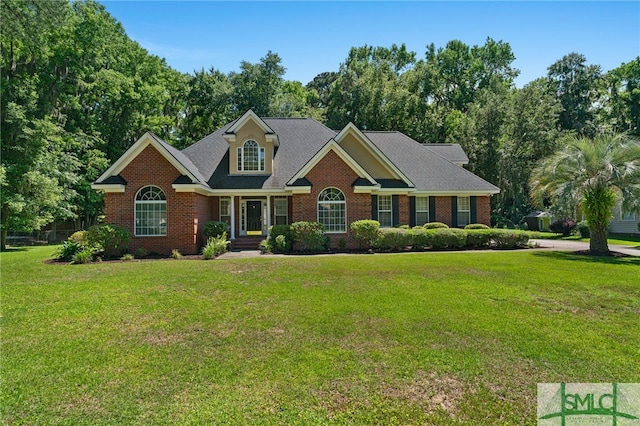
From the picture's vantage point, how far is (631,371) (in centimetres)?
479

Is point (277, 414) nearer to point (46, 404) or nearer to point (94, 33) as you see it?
point (46, 404)

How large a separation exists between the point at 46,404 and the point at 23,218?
22907mm

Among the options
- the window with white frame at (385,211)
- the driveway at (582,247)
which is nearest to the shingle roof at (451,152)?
the driveway at (582,247)

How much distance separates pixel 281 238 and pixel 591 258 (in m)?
13.1

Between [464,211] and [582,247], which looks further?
[464,211]

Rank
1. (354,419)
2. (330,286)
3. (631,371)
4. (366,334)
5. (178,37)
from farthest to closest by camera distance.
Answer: (178,37) → (330,286) → (366,334) → (631,371) → (354,419)

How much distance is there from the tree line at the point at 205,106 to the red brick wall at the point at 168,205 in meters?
6.53

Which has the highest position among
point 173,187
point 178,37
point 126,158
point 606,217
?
point 178,37

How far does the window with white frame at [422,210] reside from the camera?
72.2 feet

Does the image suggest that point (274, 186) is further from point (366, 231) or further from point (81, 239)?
point (81, 239)

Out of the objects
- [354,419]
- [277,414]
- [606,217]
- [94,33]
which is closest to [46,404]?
[277,414]

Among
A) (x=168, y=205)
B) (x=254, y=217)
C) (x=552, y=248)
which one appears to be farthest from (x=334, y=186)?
(x=552, y=248)

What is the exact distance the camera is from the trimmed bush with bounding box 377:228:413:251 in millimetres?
17766

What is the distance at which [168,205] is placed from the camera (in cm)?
1750
